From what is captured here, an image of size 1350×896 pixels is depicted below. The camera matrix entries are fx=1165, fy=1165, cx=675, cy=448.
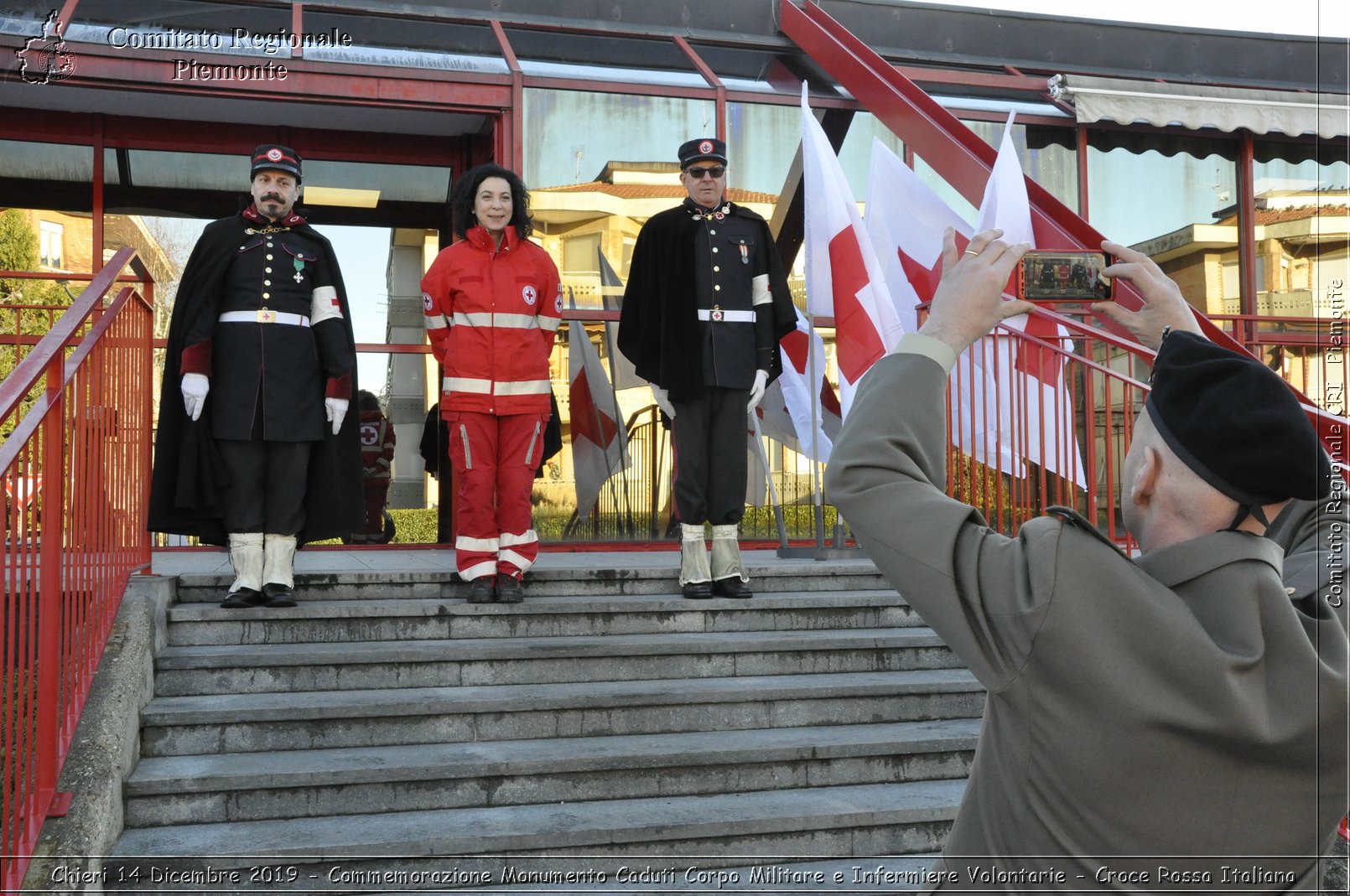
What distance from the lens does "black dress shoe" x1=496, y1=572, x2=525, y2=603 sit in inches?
195

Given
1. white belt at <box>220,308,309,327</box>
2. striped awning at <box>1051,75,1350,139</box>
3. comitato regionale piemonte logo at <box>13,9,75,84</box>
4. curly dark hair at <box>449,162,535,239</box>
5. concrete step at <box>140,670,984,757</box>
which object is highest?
striped awning at <box>1051,75,1350,139</box>

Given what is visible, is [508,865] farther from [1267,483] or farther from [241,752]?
Result: [1267,483]

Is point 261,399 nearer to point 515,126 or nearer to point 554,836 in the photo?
point 554,836

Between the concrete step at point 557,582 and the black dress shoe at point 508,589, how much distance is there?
136mm

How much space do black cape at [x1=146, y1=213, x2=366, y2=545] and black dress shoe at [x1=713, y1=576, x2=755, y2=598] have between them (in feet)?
5.35

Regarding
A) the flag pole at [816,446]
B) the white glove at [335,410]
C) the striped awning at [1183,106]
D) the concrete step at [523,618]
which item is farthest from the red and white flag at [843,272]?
the striped awning at [1183,106]

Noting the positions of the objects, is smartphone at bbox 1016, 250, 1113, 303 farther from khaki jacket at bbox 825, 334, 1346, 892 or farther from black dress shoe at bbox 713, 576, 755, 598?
black dress shoe at bbox 713, 576, 755, 598

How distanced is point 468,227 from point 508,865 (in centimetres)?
304

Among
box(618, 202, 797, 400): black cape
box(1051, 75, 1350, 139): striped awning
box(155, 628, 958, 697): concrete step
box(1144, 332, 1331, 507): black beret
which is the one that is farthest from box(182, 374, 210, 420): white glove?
box(1051, 75, 1350, 139): striped awning

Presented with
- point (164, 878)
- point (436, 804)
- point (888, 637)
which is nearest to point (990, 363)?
point (888, 637)

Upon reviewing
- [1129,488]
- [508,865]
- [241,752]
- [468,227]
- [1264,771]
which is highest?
[468,227]

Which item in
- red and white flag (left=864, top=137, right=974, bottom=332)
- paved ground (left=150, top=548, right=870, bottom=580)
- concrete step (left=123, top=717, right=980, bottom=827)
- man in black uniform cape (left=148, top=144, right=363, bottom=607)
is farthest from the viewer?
red and white flag (left=864, top=137, right=974, bottom=332)

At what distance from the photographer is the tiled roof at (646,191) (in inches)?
305

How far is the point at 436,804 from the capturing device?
385 centimetres
